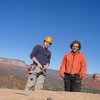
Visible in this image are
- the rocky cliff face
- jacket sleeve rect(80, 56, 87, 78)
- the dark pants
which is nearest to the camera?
the dark pants

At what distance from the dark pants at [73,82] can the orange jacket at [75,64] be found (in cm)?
11

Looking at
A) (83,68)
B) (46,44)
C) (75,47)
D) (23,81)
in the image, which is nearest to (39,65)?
(46,44)

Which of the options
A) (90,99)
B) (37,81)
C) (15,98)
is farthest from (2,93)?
(37,81)

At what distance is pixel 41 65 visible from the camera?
21.3 feet

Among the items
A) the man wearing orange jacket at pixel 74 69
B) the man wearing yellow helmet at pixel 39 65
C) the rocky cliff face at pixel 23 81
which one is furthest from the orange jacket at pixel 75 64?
the rocky cliff face at pixel 23 81

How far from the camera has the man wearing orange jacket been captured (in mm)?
6379

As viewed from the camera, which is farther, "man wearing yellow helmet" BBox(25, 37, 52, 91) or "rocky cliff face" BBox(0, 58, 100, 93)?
"rocky cliff face" BBox(0, 58, 100, 93)

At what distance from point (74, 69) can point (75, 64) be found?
14cm

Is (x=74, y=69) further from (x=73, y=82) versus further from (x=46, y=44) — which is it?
(x=46, y=44)

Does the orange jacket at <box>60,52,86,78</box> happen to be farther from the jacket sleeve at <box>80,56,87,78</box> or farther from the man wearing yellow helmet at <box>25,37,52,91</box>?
the man wearing yellow helmet at <box>25,37,52,91</box>

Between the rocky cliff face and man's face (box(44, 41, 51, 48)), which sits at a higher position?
the rocky cliff face

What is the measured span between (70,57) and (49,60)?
0.66 metres

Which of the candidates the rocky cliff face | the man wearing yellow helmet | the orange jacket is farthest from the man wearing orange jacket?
the rocky cliff face

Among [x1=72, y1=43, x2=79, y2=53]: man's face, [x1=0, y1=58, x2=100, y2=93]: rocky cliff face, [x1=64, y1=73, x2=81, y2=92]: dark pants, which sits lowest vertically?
[x1=64, y1=73, x2=81, y2=92]: dark pants
